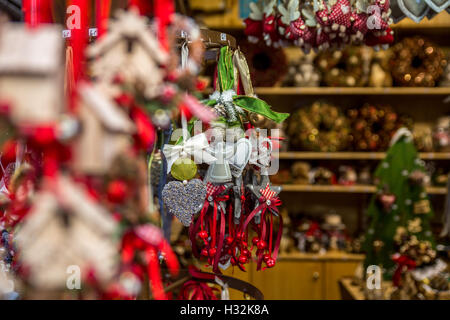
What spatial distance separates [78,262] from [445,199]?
2.45 meters

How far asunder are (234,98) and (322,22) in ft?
1.52

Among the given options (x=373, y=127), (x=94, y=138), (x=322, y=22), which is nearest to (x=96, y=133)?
(x=94, y=138)

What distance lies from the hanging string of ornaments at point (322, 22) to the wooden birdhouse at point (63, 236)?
100 centimetres

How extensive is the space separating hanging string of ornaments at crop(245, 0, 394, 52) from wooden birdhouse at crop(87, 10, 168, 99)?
34.8 inches

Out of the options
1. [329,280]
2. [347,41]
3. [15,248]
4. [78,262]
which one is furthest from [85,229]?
[329,280]

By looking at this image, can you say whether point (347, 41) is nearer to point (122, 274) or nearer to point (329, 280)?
point (122, 274)

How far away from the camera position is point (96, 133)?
0.42 m

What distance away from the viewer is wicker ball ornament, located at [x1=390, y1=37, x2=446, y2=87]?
2303mm

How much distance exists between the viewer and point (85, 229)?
1.35ft

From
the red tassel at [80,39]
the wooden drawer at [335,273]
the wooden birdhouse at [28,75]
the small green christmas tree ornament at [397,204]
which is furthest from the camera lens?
the wooden drawer at [335,273]

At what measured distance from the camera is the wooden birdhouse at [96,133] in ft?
1.38

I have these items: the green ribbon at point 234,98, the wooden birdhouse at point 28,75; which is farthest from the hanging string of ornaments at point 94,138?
the green ribbon at point 234,98

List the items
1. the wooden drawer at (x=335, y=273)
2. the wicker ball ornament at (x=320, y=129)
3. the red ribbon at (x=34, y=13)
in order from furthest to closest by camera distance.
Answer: the wicker ball ornament at (x=320, y=129) < the wooden drawer at (x=335, y=273) < the red ribbon at (x=34, y=13)

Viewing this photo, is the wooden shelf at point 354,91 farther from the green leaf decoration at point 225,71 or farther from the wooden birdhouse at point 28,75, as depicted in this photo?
the wooden birdhouse at point 28,75
